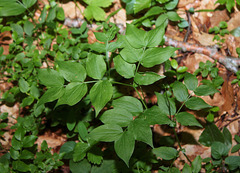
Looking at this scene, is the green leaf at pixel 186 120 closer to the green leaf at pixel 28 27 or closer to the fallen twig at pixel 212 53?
the fallen twig at pixel 212 53

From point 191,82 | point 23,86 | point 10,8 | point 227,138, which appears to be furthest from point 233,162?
point 10,8

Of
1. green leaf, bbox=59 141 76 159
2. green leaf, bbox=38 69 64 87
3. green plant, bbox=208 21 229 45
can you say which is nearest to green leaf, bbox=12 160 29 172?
green leaf, bbox=59 141 76 159

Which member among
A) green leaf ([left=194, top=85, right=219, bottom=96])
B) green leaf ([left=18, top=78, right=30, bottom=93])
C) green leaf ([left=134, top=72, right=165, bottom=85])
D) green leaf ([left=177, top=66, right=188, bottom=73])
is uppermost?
green leaf ([left=134, top=72, right=165, bottom=85])

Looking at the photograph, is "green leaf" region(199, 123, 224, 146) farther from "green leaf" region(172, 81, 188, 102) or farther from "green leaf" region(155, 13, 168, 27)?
"green leaf" region(155, 13, 168, 27)

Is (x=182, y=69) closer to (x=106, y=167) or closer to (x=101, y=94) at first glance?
(x=101, y=94)

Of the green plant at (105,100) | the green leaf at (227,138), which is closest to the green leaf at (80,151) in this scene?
the green plant at (105,100)

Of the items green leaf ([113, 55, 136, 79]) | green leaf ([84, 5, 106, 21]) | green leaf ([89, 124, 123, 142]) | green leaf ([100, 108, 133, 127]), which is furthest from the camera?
green leaf ([84, 5, 106, 21])

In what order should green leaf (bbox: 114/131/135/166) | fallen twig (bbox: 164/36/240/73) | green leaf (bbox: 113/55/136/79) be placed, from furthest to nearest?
fallen twig (bbox: 164/36/240/73), green leaf (bbox: 113/55/136/79), green leaf (bbox: 114/131/135/166)
